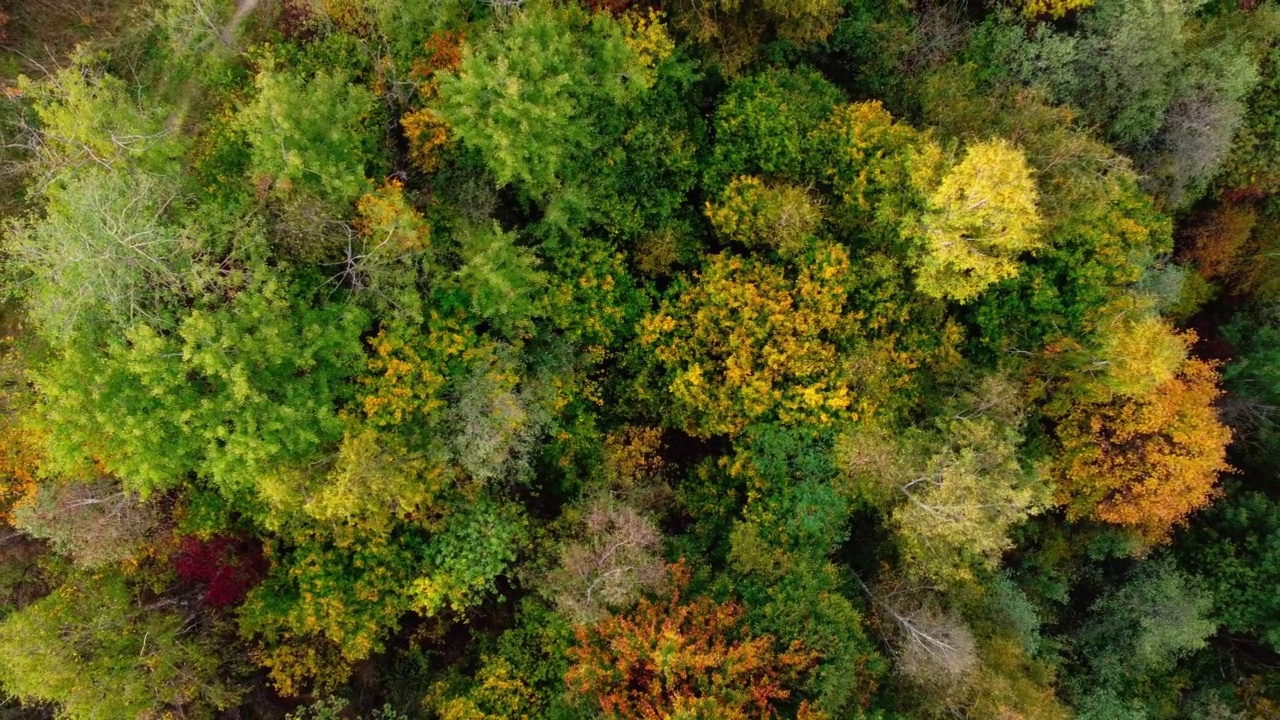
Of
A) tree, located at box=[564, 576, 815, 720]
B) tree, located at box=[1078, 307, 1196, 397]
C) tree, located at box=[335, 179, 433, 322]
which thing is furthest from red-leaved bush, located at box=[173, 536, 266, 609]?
tree, located at box=[1078, 307, 1196, 397]

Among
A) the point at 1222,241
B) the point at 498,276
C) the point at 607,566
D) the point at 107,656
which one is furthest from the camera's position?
the point at 1222,241

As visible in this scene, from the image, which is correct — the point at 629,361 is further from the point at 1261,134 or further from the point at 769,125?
the point at 1261,134

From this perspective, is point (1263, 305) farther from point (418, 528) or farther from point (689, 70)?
point (418, 528)

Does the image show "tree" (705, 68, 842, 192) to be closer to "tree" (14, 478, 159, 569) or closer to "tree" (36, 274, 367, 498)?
"tree" (36, 274, 367, 498)

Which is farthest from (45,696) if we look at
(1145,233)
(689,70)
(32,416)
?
(1145,233)

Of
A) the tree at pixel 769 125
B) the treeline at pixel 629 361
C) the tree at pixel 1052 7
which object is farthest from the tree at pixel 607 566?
the tree at pixel 1052 7

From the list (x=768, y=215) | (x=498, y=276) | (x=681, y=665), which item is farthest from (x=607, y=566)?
(x=768, y=215)
